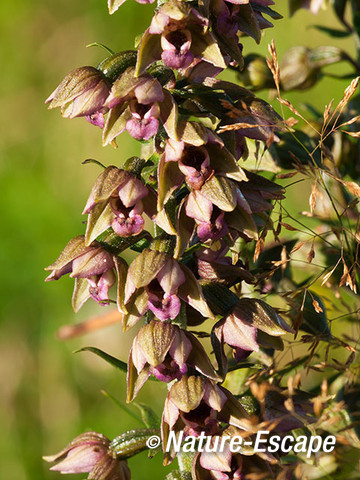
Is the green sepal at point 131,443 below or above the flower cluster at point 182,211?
below

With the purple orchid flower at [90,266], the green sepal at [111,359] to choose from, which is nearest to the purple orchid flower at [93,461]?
the green sepal at [111,359]

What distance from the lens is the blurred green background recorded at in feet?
9.23

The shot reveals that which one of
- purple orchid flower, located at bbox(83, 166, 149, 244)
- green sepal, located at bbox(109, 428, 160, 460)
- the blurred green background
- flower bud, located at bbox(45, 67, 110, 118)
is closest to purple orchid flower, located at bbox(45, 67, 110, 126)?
flower bud, located at bbox(45, 67, 110, 118)

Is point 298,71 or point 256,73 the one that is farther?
point 298,71

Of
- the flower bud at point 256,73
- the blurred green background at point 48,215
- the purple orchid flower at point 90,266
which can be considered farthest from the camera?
the blurred green background at point 48,215

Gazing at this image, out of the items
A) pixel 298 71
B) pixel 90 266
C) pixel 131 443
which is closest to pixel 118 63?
pixel 90 266

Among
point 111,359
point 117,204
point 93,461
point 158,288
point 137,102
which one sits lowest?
point 93,461

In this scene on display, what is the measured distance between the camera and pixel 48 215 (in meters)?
3.45

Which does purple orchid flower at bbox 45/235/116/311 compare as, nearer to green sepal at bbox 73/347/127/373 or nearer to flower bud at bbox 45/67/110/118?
green sepal at bbox 73/347/127/373

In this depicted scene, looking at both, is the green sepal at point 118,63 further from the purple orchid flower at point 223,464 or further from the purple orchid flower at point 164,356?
the purple orchid flower at point 223,464

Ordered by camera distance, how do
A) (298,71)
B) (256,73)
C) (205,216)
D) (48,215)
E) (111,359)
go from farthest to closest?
(48,215) < (298,71) < (256,73) < (111,359) < (205,216)

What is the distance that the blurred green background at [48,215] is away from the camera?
2.81m

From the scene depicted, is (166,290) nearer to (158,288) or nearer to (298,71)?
(158,288)

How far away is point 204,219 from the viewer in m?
1.16
